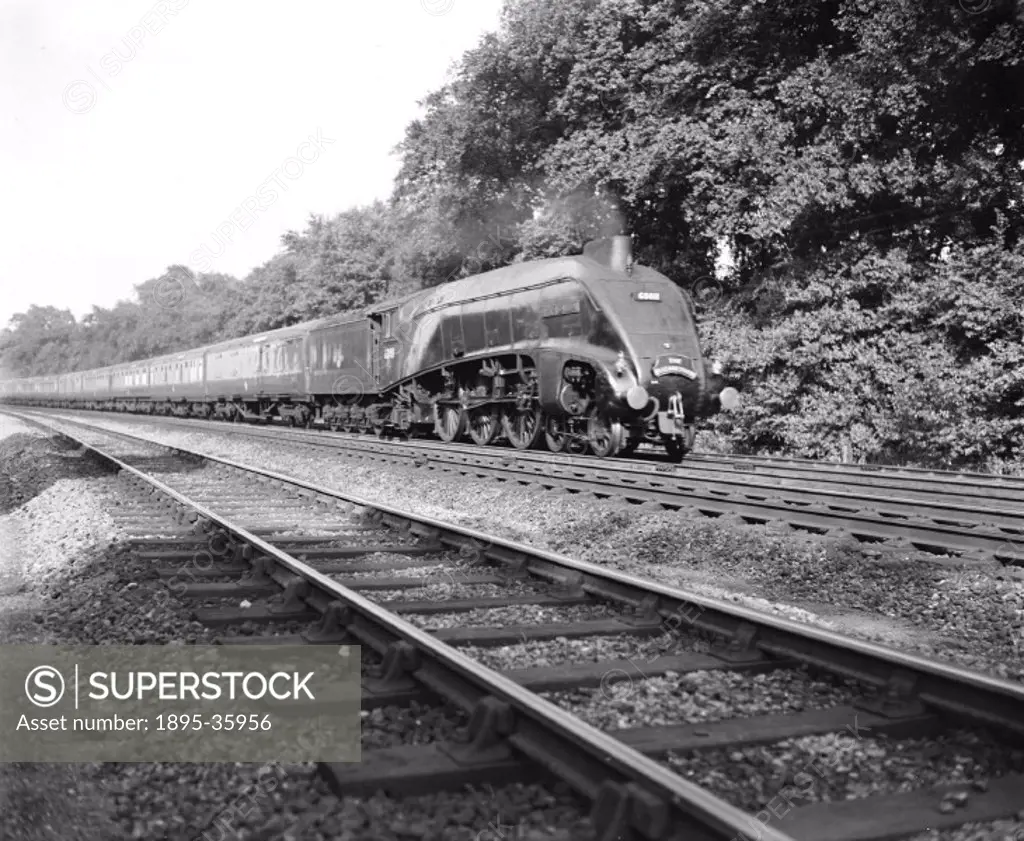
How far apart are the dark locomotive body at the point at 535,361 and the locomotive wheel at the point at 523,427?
23 mm

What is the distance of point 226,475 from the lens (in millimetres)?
12828

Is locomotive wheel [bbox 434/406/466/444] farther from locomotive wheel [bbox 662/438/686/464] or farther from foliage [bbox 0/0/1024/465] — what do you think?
foliage [bbox 0/0/1024/465]

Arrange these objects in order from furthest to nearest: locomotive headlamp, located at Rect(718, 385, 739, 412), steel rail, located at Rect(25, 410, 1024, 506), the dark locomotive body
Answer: locomotive headlamp, located at Rect(718, 385, 739, 412)
the dark locomotive body
steel rail, located at Rect(25, 410, 1024, 506)

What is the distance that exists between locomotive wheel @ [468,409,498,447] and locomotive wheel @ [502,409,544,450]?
216mm

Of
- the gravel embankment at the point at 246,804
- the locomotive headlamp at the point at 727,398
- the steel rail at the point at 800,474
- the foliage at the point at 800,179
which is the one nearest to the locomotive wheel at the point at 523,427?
the steel rail at the point at 800,474

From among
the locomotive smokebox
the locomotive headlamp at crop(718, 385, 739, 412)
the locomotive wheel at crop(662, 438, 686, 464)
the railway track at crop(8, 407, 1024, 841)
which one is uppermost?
the locomotive smokebox

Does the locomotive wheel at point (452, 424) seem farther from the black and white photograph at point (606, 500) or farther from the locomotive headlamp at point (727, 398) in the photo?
the locomotive headlamp at point (727, 398)

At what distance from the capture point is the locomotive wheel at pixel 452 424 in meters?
16.9

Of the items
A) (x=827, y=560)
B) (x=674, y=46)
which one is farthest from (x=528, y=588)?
(x=674, y=46)

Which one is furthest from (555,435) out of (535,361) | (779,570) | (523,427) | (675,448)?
(779,570)

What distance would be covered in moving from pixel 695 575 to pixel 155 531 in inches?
178

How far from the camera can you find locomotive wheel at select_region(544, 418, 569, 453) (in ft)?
47.5

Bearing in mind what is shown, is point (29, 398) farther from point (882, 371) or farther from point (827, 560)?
point (827, 560)

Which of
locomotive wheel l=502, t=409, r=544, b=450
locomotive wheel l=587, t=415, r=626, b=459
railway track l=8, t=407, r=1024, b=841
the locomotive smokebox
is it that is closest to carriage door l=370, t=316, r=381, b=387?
locomotive wheel l=502, t=409, r=544, b=450
